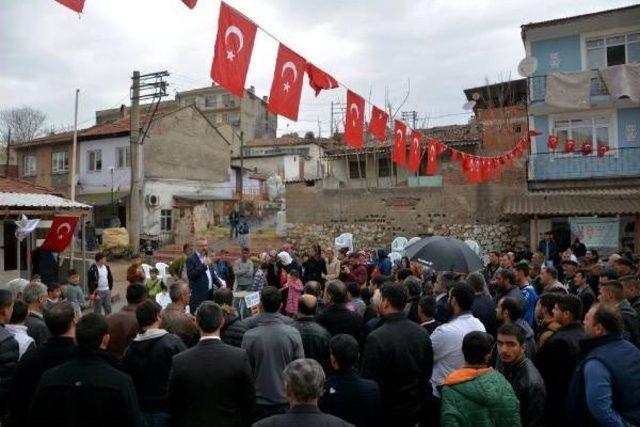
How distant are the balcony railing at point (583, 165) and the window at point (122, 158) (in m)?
21.8

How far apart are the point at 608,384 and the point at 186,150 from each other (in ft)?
Answer: 103

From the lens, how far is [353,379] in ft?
11.6

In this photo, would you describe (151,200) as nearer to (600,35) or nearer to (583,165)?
(583,165)

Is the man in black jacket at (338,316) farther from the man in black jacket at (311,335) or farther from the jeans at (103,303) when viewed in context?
the jeans at (103,303)

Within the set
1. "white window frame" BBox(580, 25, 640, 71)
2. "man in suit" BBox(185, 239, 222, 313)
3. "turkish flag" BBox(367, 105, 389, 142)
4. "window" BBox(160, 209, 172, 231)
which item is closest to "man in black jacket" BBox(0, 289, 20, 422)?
"man in suit" BBox(185, 239, 222, 313)

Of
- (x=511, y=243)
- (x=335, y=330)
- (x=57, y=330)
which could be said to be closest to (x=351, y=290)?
(x=335, y=330)

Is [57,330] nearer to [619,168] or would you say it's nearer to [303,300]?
[303,300]

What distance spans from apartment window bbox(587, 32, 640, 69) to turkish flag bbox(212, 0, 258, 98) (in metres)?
17.4

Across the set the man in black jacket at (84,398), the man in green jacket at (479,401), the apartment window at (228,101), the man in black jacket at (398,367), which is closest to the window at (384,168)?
the man in black jacket at (398,367)

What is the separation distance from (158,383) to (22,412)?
93 cm

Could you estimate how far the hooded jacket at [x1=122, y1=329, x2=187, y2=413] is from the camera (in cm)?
392

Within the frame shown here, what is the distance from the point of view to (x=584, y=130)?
773 inches

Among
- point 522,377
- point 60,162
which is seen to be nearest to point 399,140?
point 522,377

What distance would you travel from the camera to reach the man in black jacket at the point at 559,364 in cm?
395
